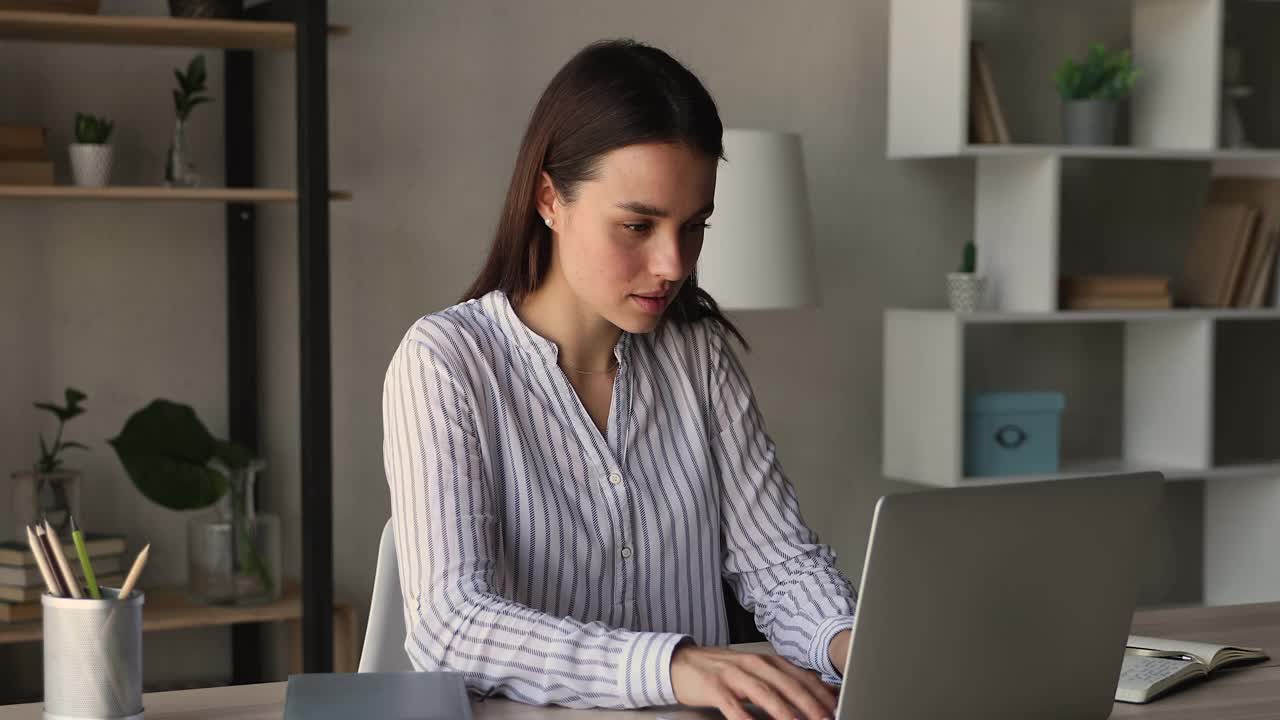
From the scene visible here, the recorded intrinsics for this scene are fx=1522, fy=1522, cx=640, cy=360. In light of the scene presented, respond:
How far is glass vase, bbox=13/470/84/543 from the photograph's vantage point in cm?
288

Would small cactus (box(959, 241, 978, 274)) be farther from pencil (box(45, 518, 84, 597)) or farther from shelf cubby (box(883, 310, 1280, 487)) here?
pencil (box(45, 518, 84, 597))

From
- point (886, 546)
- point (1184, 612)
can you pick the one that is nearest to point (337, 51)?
point (1184, 612)

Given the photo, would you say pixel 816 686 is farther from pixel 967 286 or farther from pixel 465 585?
pixel 967 286

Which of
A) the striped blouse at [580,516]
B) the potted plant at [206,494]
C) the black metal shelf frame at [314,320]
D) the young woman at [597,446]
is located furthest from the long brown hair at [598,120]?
the potted plant at [206,494]

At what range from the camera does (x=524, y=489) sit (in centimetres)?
159

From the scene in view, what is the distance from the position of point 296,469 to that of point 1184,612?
6.53 feet

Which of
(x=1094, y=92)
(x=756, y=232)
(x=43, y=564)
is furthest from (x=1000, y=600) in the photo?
(x=1094, y=92)

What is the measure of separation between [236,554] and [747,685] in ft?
6.32

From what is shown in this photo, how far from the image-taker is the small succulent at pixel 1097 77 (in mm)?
3445

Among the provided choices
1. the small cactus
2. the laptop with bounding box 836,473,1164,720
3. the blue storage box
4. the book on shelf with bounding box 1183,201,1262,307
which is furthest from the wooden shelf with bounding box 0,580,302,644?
the book on shelf with bounding box 1183,201,1262,307

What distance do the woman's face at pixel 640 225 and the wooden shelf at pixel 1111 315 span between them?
1.86m

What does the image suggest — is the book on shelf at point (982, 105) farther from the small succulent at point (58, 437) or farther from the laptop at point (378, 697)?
the laptop at point (378, 697)

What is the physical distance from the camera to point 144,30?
2789 millimetres

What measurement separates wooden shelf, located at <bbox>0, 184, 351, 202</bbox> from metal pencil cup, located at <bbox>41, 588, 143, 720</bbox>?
1.63 metres
